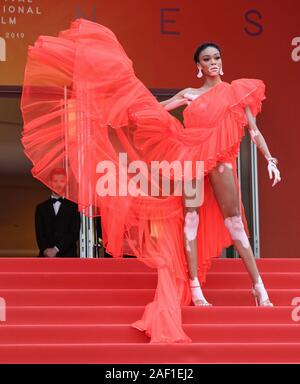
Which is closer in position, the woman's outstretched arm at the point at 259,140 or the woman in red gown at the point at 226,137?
the woman's outstretched arm at the point at 259,140

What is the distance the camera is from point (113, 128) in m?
8.34

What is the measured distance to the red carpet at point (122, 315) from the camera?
732cm

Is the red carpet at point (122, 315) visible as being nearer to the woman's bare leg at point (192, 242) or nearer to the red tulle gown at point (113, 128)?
the woman's bare leg at point (192, 242)

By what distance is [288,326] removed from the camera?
25.3 feet

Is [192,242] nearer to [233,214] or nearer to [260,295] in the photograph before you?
[233,214]

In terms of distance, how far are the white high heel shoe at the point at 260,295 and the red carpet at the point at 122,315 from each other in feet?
0.50

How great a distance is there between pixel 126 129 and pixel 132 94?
467mm

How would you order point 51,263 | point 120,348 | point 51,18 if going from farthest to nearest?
point 51,18 < point 51,263 < point 120,348

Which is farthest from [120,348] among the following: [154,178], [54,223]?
[54,223]

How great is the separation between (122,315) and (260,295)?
105 cm

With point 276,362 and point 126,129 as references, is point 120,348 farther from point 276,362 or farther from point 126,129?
point 126,129

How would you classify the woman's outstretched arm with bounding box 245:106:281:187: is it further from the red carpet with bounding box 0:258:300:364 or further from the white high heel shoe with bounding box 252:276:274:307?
the red carpet with bounding box 0:258:300:364

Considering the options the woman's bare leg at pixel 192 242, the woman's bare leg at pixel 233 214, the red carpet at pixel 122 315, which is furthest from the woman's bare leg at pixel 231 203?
the red carpet at pixel 122 315

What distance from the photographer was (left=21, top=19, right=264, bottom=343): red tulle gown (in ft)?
26.6
